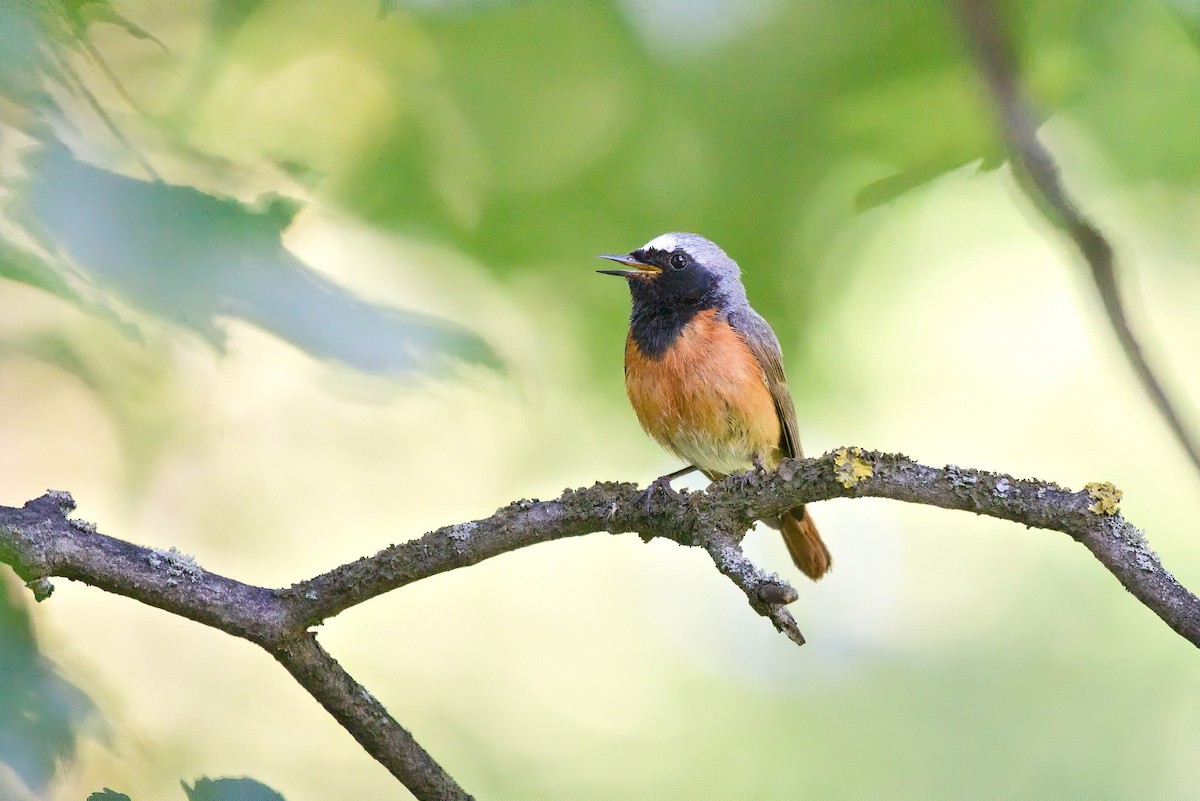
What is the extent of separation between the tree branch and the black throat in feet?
5.22

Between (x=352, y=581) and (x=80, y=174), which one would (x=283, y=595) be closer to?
(x=352, y=581)

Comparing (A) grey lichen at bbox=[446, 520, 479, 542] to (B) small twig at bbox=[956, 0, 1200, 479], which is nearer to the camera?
(B) small twig at bbox=[956, 0, 1200, 479]

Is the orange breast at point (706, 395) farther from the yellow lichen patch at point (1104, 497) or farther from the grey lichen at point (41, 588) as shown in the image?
the grey lichen at point (41, 588)

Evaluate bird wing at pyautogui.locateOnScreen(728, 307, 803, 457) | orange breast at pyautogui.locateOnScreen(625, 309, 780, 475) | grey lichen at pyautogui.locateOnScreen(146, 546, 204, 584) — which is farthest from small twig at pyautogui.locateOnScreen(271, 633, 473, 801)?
bird wing at pyautogui.locateOnScreen(728, 307, 803, 457)

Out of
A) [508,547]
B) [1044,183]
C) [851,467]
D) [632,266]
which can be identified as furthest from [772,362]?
[1044,183]

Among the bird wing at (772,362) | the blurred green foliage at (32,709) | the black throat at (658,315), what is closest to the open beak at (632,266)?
the black throat at (658,315)

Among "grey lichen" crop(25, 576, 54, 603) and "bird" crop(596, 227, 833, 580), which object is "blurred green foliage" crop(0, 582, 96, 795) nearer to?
"grey lichen" crop(25, 576, 54, 603)

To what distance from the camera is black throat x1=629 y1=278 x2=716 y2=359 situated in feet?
14.5

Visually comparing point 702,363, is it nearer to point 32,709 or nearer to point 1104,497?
point 1104,497

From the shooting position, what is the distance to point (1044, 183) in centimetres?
185

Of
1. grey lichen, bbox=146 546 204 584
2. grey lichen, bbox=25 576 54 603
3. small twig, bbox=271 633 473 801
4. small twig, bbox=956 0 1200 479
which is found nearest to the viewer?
small twig, bbox=956 0 1200 479

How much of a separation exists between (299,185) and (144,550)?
3.87ft

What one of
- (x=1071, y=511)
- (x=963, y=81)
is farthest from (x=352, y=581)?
(x=963, y=81)

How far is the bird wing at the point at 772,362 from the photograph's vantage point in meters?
4.43
